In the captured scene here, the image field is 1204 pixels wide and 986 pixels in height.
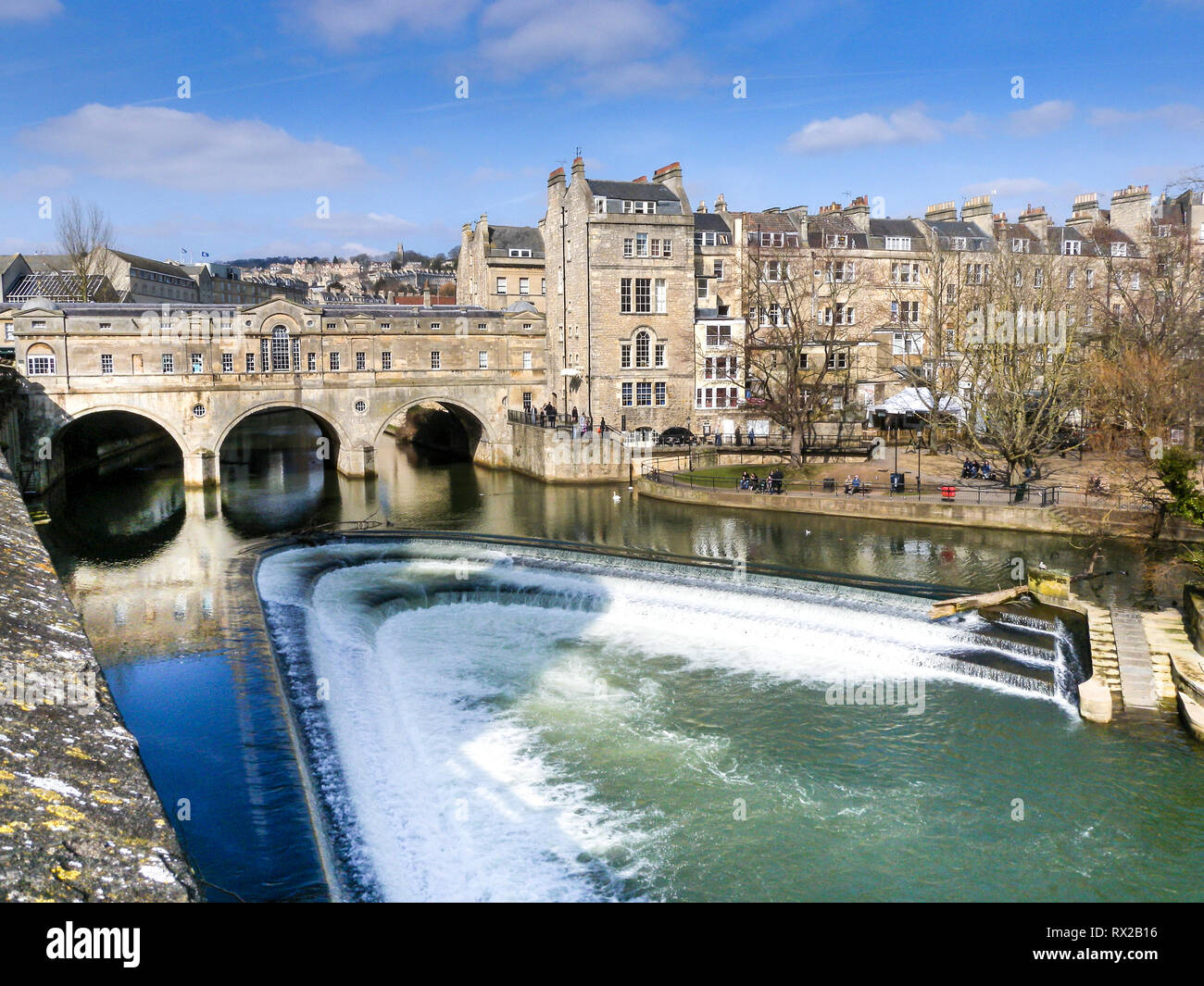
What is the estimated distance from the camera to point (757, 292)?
46.8m

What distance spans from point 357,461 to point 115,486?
12.0m

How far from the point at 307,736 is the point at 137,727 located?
2.86 m

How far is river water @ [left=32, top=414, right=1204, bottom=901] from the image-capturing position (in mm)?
12672

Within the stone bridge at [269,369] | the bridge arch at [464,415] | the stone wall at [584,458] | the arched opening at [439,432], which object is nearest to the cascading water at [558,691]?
the stone wall at [584,458]

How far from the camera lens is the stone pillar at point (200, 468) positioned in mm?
47438

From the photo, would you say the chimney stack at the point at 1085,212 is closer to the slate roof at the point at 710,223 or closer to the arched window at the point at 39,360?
the slate roof at the point at 710,223

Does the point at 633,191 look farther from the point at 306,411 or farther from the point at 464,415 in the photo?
the point at 306,411

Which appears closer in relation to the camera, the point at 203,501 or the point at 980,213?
the point at 203,501

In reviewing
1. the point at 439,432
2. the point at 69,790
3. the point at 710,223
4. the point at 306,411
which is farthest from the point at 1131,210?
the point at 69,790

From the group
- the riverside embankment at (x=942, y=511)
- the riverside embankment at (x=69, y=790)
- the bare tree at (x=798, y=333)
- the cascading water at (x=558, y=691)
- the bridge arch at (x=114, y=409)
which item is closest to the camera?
the riverside embankment at (x=69, y=790)

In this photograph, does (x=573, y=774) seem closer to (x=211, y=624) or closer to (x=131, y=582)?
(x=211, y=624)

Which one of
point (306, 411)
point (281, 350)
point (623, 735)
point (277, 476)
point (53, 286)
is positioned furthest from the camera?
point (53, 286)

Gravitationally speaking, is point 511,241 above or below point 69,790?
above

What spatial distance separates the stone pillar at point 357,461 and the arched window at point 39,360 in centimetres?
1369
